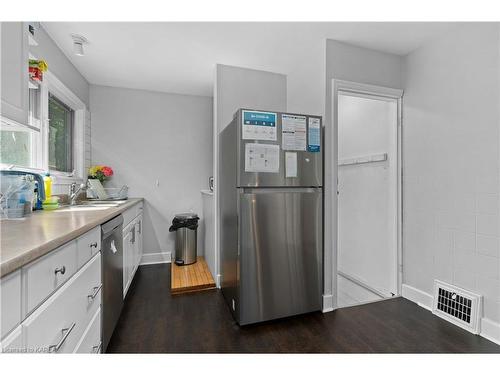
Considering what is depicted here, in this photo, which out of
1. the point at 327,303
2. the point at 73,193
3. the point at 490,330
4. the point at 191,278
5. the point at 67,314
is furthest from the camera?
the point at 191,278

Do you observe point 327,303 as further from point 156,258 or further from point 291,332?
point 156,258

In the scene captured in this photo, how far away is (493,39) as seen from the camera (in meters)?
1.77

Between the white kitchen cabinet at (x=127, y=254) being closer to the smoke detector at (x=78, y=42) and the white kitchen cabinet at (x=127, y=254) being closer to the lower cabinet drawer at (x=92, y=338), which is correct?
the lower cabinet drawer at (x=92, y=338)

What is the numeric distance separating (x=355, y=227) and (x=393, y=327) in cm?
125

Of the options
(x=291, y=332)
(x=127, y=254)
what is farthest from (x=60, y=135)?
(x=291, y=332)

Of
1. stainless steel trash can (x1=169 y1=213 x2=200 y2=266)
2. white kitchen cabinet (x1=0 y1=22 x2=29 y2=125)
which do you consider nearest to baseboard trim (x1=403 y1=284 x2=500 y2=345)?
stainless steel trash can (x1=169 y1=213 x2=200 y2=266)

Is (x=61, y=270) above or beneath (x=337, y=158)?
beneath

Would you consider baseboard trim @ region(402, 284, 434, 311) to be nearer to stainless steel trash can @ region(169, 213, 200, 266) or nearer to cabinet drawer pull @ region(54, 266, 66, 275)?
stainless steel trash can @ region(169, 213, 200, 266)

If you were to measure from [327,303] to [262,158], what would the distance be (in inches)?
55.6

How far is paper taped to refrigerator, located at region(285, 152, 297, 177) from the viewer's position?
6.50 feet

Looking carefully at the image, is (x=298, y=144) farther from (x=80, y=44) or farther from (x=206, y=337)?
(x=80, y=44)

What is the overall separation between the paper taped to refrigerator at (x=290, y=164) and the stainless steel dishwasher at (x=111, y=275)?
1351 millimetres

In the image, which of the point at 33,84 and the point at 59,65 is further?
the point at 59,65

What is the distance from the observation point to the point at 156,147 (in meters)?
3.51
